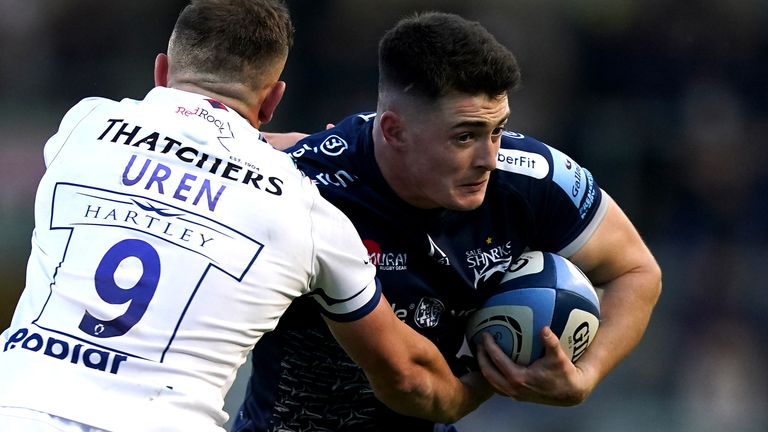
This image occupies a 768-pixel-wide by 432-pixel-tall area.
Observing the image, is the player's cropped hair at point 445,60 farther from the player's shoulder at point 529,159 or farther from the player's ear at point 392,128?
the player's shoulder at point 529,159

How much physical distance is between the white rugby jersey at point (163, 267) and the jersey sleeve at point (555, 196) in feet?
3.89

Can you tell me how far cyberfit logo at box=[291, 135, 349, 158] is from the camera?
4.66 meters

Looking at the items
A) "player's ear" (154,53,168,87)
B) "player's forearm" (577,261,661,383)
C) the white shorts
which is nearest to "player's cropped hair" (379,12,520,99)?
"player's ear" (154,53,168,87)

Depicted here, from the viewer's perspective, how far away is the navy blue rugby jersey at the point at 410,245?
4598mm

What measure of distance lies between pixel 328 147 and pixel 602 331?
1.36m

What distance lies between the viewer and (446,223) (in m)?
4.66

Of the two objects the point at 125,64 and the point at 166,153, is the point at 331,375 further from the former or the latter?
the point at 125,64

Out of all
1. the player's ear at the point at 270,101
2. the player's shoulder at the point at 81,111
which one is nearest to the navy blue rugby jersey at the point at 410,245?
the player's ear at the point at 270,101

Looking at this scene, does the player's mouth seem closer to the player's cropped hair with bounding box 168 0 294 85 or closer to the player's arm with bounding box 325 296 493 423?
the player's arm with bounding box 325 296 493 423

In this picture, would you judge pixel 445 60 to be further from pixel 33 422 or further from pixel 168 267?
pixel 33 422

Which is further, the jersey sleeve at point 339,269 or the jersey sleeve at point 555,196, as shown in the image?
the jersey sleeve at point 555,196

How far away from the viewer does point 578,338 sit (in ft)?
15.2

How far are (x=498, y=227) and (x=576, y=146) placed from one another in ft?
19.5

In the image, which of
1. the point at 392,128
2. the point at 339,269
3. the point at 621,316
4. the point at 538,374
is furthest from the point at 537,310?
the point at 339,269
